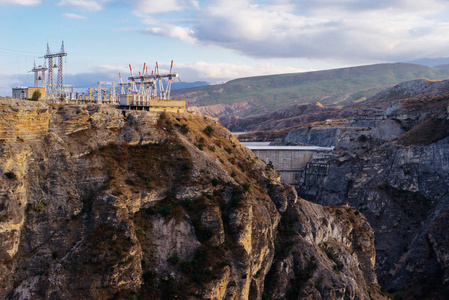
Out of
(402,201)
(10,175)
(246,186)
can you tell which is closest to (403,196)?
(402,201)

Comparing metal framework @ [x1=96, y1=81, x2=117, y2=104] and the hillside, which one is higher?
metal framework @ [x1=96, y1=81, x2=117, y2=104]

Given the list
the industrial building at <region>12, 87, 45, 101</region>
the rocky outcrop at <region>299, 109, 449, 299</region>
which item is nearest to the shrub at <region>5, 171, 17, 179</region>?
the industrial building at <region>12, 87, 45, 101</region>

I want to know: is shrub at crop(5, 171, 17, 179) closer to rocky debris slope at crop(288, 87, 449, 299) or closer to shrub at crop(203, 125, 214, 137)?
shrub at crop(203, 125, 214, 137)

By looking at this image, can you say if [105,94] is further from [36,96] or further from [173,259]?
[173,259]

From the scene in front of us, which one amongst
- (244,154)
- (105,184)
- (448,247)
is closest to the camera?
(105,184)

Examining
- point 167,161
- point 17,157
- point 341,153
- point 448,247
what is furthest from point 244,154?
point 341,153

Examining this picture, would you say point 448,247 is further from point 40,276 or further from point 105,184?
point 40,276
